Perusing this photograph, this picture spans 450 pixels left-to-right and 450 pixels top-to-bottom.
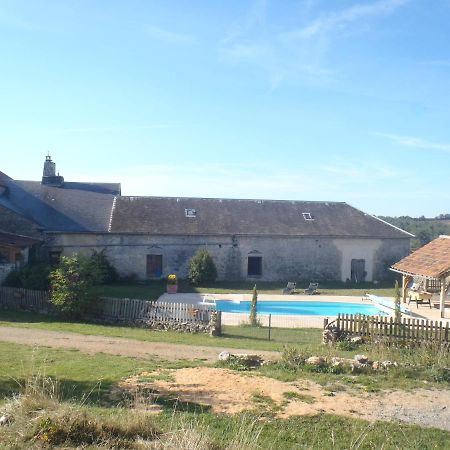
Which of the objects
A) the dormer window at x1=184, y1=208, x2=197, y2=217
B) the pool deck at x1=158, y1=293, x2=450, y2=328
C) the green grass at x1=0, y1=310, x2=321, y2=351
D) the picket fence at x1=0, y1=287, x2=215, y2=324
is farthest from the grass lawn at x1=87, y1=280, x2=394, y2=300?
the green grass at x1=0, y1=310, x2=321, y2=351

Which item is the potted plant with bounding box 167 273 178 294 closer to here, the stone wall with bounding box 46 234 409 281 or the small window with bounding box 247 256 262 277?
the stone wall with bounding box 46 234 409 281

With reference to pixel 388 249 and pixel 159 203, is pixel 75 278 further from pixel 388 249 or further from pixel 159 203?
pixel 388 249

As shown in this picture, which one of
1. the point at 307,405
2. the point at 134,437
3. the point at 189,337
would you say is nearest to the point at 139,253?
the point at 189,337

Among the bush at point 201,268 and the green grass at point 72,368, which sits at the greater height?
the bush at point 201,268

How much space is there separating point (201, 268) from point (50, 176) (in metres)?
13.0

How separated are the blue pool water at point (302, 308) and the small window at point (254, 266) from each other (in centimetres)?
661

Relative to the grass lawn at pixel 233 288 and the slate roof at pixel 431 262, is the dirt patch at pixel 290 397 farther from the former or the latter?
Answer: the grass lawn at pixel 233 288

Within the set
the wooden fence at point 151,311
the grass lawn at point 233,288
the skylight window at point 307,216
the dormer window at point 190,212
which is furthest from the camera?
the skylight window at point 307,216

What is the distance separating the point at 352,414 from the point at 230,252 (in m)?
24.8

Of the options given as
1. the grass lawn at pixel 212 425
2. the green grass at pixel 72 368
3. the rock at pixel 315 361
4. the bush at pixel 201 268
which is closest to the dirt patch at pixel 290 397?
the grass lawn at pixel 212 425

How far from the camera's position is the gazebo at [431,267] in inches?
957

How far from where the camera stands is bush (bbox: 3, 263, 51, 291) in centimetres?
2302

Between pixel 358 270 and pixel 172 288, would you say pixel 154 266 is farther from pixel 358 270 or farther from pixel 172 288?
pixel 358 270

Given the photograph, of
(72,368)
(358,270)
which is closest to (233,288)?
(358,270)
